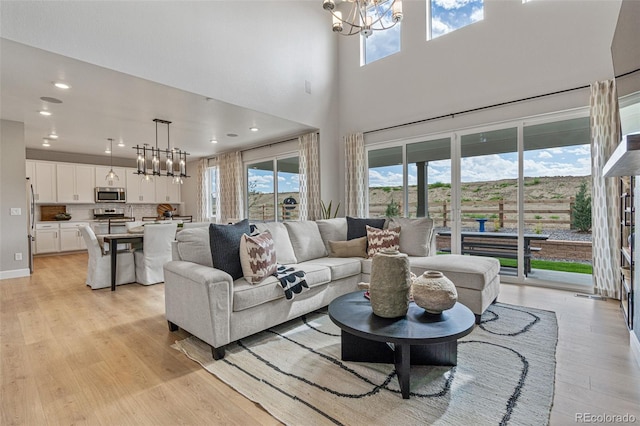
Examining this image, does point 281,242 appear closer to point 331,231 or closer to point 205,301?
point 331,231

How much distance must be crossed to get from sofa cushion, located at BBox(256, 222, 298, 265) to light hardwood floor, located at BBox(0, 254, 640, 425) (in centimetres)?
115

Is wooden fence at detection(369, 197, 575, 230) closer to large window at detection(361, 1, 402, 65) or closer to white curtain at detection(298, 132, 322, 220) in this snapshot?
white curtain at detection(298, 132, 322, 220)

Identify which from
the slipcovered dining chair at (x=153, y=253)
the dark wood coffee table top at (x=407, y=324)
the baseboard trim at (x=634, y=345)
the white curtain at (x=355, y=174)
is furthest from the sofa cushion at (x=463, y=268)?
the slipcovered dining chair at (x=153, y=253)

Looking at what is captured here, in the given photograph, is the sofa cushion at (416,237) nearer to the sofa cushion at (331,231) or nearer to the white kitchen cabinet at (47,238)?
the sofa cushion at (331,231)

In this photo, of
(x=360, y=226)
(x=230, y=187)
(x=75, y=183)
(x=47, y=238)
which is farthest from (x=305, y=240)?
(x=75, y=183)

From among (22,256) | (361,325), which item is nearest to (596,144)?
(361,325)

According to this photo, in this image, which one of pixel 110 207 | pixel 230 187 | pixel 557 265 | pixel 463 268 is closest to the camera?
pixel 463 268

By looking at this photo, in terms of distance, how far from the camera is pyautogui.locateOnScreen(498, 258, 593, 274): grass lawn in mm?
4008

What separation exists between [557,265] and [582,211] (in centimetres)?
110

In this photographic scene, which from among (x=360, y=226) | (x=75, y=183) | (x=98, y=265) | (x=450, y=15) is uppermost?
(x=450, y=15)

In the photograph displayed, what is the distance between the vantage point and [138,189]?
8695 millimetres

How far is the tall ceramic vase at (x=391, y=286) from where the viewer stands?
184cm

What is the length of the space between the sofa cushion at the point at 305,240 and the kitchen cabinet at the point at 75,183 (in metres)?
7.01

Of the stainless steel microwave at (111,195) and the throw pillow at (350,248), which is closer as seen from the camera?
the throw pillow at (350,248)
